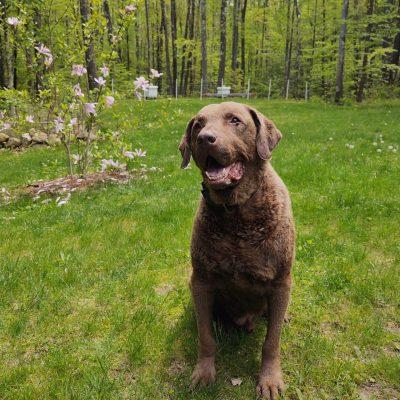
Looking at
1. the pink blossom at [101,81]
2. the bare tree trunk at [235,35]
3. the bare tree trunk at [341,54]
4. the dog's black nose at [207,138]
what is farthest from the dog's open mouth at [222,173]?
the bare tree trunk at [235,35]

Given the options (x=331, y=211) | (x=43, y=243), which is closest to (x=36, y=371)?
(x=43, y=243)

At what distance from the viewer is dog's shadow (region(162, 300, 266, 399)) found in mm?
2910

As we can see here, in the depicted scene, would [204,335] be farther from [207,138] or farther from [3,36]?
[3,36]

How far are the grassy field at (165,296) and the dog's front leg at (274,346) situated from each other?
4.9 inches

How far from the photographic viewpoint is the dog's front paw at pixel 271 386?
2.77 metres

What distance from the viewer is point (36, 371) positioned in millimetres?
3039

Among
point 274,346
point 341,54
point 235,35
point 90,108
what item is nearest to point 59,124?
point 90,108

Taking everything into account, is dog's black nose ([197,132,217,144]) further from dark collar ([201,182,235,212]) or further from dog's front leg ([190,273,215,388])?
dog's front leg ([190,273,215,388])

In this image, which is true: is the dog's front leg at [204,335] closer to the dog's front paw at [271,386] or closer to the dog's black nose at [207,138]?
the dog's front paw at [271,386]

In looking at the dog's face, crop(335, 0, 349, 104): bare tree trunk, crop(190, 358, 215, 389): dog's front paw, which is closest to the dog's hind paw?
crop(190, 358, 215, 389): dog's front paw

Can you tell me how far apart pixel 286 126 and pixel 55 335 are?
1198 cm

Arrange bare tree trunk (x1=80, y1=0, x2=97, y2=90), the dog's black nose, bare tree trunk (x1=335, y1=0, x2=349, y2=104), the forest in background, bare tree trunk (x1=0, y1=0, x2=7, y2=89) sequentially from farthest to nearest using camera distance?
the forest in background < bare tree trunk (x1=335, y1=0, x2=349, y2=104) < bare tree trunk (x1=0, y1=0, x2=7, y2=89) < bare tree trunk (x1=80, y1=0, x2=97, y2=90) < the dog's black nose

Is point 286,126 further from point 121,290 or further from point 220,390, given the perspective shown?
point 220,390

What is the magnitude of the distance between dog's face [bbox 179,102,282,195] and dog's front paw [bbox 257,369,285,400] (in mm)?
1347
